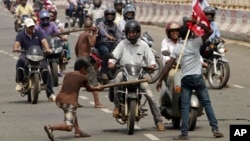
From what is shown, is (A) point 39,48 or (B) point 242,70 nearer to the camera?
(A) point 39,48

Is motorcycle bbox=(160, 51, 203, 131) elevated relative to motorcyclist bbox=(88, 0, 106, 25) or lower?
elevated

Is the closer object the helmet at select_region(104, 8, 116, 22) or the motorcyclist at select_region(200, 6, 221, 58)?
the helmet at select_region(104, 8, 116, 22)

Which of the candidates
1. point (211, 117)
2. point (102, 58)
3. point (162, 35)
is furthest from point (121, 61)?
point (162, 35)

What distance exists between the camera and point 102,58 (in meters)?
22.7

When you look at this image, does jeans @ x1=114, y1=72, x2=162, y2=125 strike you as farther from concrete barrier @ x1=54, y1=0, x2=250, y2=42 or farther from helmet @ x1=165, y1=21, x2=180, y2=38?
concrete barrier @ x1=54, y1=0, x2=250, y2=42

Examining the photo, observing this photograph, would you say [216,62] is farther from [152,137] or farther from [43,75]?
[152,137]

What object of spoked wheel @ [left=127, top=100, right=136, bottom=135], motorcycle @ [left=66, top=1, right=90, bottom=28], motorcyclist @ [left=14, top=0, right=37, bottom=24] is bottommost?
motorcycle @ [left=66, top=1, right=90, bottom=28]

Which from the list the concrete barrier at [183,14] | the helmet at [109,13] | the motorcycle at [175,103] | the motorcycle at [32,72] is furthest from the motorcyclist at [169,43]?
the concrete barrier at [183,14]

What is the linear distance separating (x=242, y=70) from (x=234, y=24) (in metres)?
8.31

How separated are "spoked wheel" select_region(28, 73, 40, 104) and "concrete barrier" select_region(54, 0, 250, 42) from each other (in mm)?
14433

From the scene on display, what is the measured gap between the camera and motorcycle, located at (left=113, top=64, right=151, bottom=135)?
15.1m

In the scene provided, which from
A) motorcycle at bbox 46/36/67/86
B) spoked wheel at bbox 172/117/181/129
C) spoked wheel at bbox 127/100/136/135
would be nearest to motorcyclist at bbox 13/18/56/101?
motorcycle at bbox 46/36/67/86

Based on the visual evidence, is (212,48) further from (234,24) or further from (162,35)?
(162,35)

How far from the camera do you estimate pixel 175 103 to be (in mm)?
15562
